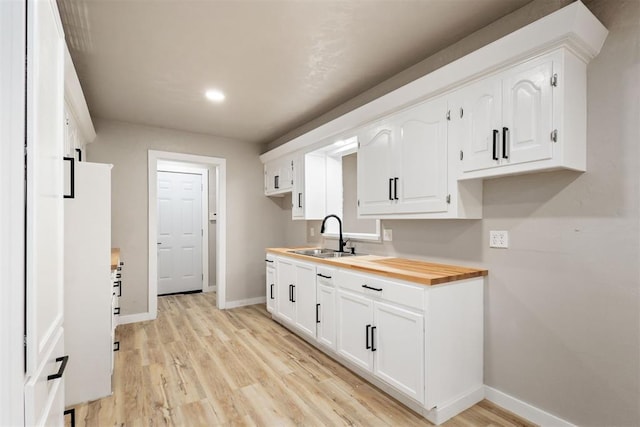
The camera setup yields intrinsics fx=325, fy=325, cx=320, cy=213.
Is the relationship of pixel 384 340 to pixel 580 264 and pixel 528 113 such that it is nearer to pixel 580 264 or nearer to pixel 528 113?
pixel 580 264

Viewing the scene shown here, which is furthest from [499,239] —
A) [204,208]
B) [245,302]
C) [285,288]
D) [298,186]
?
[204,208]

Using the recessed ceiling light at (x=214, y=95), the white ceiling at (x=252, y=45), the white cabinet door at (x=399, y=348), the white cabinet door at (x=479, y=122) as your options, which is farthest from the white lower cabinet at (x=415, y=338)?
the recessed ceiling light at (x=214, y=95)

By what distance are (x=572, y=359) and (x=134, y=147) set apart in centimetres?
471

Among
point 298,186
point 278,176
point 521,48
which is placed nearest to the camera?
point 521,48

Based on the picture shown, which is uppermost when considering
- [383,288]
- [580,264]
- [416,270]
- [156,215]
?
[156,215]

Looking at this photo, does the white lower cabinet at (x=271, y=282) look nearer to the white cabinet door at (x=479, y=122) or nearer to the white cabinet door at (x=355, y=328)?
the white cabinet door at (x=355, y=328)

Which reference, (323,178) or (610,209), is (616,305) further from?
(323,178)

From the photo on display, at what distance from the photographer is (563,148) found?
64.5 inches

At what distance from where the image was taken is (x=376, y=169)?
2785mm

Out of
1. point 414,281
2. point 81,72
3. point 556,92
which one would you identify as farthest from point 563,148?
point 81,72

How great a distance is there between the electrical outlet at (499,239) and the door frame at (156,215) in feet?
11.7

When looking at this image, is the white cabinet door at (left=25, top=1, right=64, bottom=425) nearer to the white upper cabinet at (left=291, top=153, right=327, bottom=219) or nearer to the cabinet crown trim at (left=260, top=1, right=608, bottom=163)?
the cabinet crown trim at (left=260, top=1, right=608, bottom=163)

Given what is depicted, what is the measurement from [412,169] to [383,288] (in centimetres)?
91

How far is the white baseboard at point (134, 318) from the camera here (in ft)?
13.0
